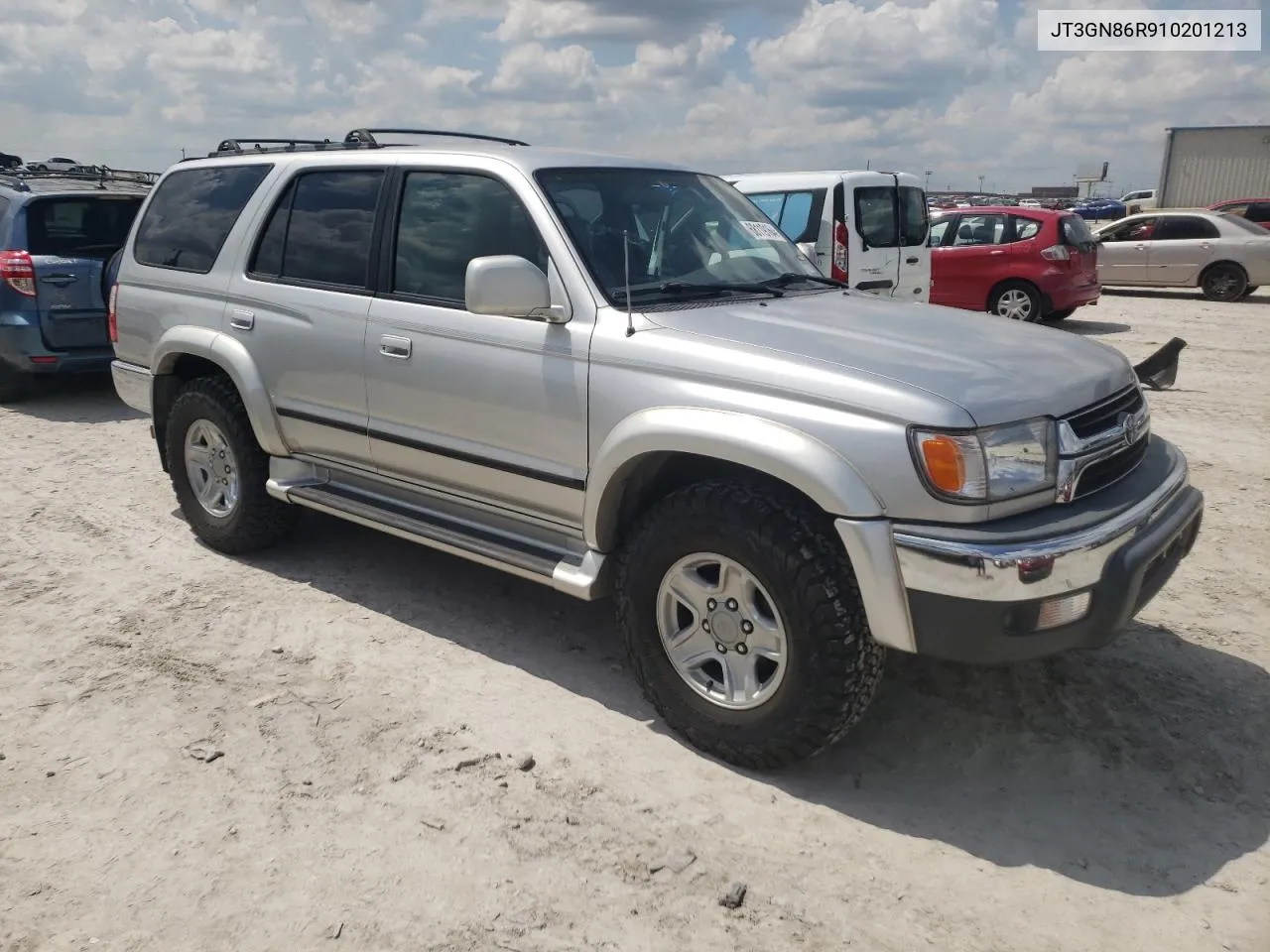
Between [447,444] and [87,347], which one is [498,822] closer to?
[447,444]

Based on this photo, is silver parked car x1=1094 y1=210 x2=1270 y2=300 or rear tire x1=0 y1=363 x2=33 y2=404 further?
silver parked car x1=1094 y1=210 x2=1270 y2=300

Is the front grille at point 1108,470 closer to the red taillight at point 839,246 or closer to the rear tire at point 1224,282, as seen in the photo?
the red taillight at point 839,246

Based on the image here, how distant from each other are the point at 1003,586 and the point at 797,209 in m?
7.26

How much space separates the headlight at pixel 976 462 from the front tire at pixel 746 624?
15.1 inches

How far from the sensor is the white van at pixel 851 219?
30.5ft

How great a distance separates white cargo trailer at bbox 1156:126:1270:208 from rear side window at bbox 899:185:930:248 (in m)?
22.9

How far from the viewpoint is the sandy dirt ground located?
2.65 meters

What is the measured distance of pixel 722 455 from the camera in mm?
Result: 3094

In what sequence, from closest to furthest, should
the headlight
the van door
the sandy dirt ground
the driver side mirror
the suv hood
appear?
1. the sandy dirt ground
2. the headlight
3. the suv hood
4. the driver side mirror
5. the van door

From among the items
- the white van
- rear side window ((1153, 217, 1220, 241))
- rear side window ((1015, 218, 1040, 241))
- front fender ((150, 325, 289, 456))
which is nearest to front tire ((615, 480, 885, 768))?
front fender ((150, 325, 289, 456))

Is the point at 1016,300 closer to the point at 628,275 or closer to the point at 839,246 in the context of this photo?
the point at 839,246

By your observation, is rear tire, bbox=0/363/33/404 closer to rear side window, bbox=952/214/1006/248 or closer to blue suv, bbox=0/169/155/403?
blue suv, bbox=0/169/155/403

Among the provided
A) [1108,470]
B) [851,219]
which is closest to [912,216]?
[851,219]

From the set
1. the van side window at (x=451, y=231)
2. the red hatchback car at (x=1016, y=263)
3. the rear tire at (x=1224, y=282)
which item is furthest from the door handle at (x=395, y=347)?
the rear tire at (x=1224, y=282)
